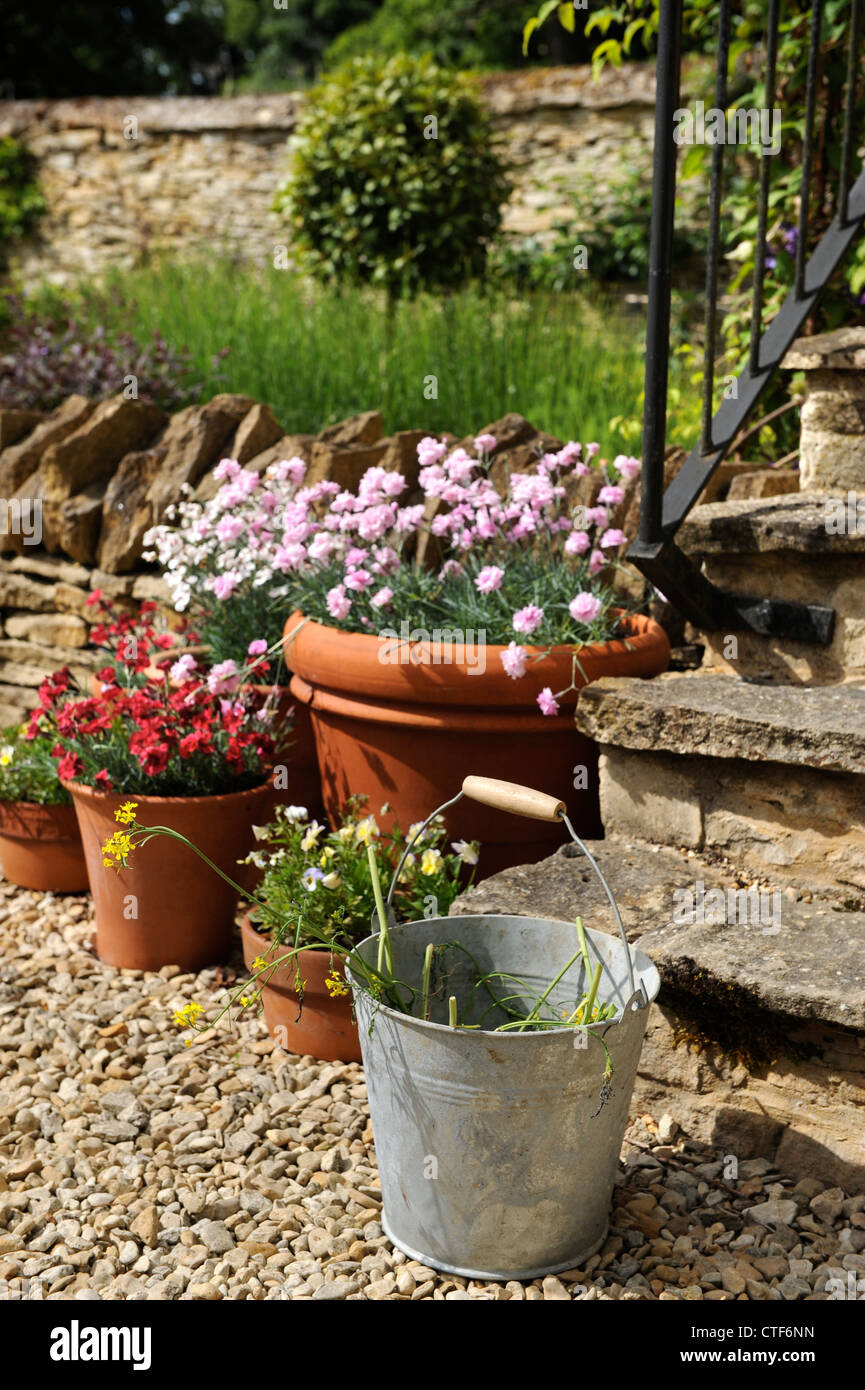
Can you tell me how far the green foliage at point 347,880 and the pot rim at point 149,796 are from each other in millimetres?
192

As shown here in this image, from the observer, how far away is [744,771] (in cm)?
221

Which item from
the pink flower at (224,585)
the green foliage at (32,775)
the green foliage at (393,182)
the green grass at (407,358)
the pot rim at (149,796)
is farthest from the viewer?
the green foliage at (393,182)

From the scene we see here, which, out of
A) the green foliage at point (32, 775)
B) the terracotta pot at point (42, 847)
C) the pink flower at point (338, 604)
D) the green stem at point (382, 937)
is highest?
the pink flower at point (338, 604)

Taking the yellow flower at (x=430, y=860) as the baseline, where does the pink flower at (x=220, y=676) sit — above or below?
above

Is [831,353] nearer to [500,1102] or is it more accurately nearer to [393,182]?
[500,1102]

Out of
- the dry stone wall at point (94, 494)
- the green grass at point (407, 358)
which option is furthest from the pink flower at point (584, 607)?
the green grass at point (407, 358)

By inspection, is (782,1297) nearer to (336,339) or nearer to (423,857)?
(423,857)

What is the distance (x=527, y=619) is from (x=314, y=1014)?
0.88 m

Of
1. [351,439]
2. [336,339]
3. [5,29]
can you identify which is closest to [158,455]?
[351,439]

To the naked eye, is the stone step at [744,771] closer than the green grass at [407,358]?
Yes

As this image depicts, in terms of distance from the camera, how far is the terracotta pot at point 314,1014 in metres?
2.38

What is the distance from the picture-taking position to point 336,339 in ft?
16.9

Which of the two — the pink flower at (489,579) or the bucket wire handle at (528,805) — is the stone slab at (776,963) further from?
the pink flower at (489,579)

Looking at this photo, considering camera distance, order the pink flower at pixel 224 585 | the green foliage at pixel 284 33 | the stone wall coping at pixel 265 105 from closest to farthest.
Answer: the pink flower at pixel 224 585 → the stone wall coping at pixel 265 105 → the green foliage at pixel 284 33
